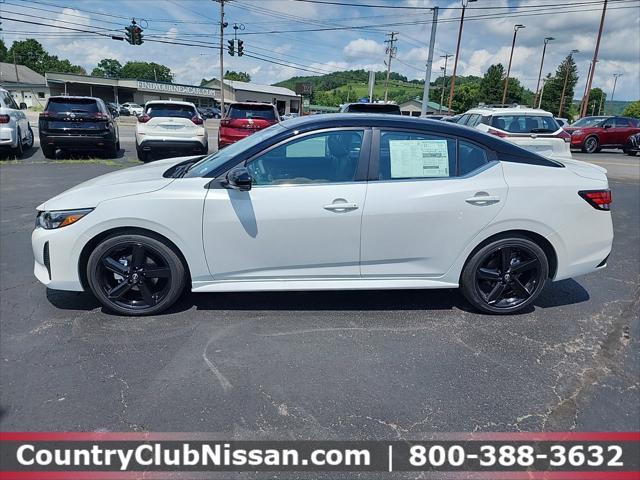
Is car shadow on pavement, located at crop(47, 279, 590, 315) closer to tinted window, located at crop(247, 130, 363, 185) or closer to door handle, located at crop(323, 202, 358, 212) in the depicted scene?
door handle, located at crop(323, 202, 358, 212)

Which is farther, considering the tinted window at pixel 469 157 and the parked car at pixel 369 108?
the parked car at pixel 369 108

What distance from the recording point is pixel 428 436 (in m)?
2.30

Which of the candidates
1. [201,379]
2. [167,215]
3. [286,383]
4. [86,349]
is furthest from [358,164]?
[86,349]

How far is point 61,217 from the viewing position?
3.24m

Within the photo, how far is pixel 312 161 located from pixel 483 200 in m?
1.37

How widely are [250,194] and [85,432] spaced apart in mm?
1793

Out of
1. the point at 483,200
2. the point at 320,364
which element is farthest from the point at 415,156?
the point at 320,364

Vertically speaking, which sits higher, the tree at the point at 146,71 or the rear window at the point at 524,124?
the tree at the point at 146,71

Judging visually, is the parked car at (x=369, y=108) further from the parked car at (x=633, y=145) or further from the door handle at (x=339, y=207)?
the parked car at (x=633, y=145)

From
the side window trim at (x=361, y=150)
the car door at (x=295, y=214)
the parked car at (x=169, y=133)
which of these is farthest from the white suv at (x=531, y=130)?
the car door at (x=295, y=214)

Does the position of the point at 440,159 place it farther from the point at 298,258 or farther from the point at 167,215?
the point at 167,215

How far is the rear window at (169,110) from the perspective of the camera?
10.7 meters

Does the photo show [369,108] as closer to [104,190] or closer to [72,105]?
[72,105]

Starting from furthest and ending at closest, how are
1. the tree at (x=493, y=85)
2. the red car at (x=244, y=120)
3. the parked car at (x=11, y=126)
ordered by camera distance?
the tree at (x=493, y=85) → the red car at (x=244, y=120) → the parked car at (x=11, y=126)
